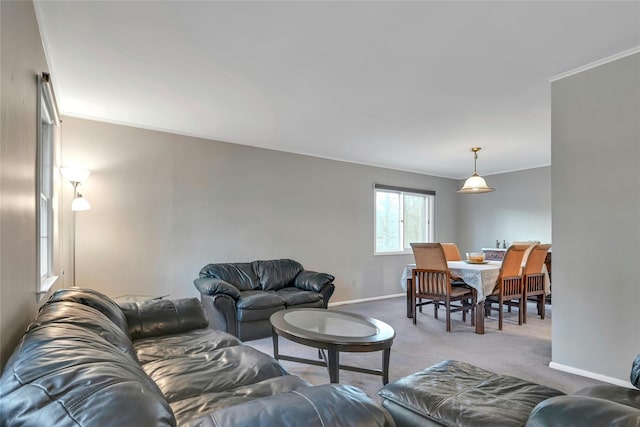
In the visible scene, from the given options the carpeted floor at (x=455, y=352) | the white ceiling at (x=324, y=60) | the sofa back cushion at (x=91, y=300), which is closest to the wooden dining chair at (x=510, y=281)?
the carpeted floor at (x=455, y=352)

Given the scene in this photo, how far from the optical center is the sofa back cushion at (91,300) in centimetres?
185

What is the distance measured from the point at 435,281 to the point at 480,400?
3089 mm

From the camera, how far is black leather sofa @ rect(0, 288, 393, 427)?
77 cm

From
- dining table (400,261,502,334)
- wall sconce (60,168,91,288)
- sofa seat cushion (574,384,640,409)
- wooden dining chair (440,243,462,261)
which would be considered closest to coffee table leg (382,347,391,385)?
sofa seat cushion (574,384,640,409)

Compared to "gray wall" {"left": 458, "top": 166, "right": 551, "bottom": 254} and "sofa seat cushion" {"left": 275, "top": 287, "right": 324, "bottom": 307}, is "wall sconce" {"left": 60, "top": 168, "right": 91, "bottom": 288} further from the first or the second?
"gray wall" {"left": 458, "top": 166, "right": 551, "bottom": 254}

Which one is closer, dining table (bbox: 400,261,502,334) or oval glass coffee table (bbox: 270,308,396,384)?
oval glass coffee table (bbox: 270,308,396,384)

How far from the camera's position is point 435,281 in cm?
447

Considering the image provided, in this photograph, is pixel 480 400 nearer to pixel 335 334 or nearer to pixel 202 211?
pixel 335 334

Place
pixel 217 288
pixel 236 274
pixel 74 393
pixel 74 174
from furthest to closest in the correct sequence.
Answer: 1. pixel 236 274
2. pixel 217 288
3. pixel 74 174
4. pixel 74 393

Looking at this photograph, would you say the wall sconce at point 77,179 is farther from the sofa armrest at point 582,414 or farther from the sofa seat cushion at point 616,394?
the sofa seat cushion at point 616,394

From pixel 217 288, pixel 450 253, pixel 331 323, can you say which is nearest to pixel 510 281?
pixel 450 253

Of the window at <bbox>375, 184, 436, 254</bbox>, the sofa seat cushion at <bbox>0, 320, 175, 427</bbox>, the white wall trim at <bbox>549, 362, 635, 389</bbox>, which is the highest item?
the window at <bbox>375, 184, 436, 254</bbox>

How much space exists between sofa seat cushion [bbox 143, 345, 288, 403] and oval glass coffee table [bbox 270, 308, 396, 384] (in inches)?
18.2

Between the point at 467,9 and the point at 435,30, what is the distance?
0.24 metres
